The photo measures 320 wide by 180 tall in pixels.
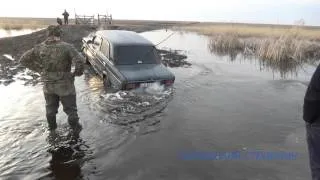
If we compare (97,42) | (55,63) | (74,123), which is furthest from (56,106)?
(97,42)

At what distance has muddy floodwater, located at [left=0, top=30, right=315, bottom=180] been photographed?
6000 millimetres

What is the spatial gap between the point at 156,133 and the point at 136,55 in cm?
394

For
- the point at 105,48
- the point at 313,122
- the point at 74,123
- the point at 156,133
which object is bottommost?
the point at 156,133

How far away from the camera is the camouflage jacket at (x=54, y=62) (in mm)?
6918

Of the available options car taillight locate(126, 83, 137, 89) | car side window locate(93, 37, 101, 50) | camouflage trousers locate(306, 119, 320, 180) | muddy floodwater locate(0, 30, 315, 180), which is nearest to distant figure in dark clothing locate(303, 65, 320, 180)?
camouflage trousers locate(306, 119, 320, 180)

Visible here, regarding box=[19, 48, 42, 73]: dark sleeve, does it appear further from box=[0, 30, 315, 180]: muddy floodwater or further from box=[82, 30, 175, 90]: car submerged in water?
box=[82, 30, 175, 90]: car submerged in water

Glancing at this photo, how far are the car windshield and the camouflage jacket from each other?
3772 millimetres

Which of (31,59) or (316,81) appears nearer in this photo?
(316,81)

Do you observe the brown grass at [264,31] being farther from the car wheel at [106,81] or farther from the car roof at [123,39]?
the car wheel at [106,81]

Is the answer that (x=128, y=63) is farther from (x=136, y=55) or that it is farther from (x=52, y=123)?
(x=52, y=123)

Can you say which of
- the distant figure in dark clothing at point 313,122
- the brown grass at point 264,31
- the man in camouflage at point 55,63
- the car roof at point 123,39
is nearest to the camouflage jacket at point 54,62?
the man in camouflage at point 55,63

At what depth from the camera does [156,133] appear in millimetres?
7848

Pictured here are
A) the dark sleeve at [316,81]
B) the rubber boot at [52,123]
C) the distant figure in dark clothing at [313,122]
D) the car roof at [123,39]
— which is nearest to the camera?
the dark sleeve at [316,81]

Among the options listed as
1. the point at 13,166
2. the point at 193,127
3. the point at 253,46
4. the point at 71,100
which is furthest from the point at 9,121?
the point at 253,46
